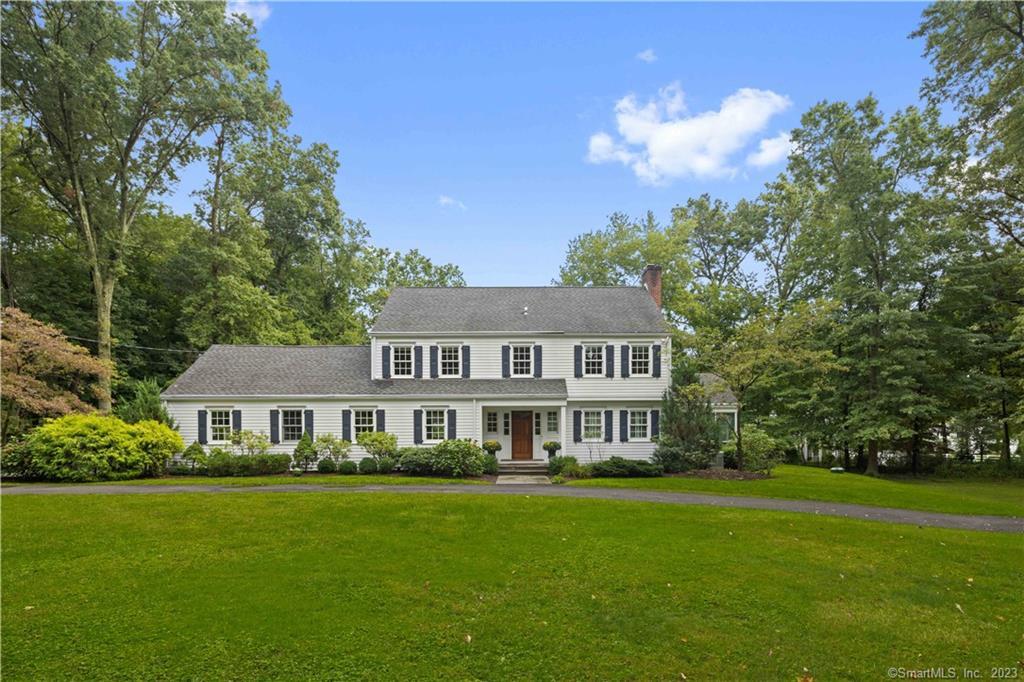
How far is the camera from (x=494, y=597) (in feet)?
21.8

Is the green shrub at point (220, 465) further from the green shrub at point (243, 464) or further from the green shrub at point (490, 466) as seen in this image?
the green shrub at point (490, 466)

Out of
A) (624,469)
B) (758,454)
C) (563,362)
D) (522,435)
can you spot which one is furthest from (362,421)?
(758,454)

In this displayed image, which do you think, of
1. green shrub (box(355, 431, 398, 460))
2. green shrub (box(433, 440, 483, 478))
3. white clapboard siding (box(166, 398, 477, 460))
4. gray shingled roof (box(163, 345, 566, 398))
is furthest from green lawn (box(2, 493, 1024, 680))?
gray shingled roof (box(163, 345, 566, 398))

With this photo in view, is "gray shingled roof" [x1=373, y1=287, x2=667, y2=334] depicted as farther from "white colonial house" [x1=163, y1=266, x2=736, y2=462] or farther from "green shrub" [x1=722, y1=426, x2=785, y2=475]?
"green shrub" [x1=722, y1=426, x2=785, y2=475]

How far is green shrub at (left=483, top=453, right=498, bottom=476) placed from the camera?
19.1 meters

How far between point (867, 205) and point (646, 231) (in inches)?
602

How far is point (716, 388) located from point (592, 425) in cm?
574

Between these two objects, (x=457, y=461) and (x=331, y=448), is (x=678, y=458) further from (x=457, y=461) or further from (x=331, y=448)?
(x=331, y=448)

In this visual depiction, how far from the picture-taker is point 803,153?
27391 mm

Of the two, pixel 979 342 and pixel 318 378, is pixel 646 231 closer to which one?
pixel 979 342

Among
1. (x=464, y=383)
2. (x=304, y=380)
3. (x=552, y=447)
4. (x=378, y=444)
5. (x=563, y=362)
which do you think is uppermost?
(x=563, y=362)

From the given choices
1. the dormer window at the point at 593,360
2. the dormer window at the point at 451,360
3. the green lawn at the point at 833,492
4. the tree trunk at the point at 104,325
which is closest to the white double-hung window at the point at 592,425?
the dormer window at the point at 593,360

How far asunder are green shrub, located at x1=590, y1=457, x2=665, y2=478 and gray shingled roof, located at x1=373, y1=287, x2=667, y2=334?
660 cm

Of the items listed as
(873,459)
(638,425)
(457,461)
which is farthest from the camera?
(873,459)
